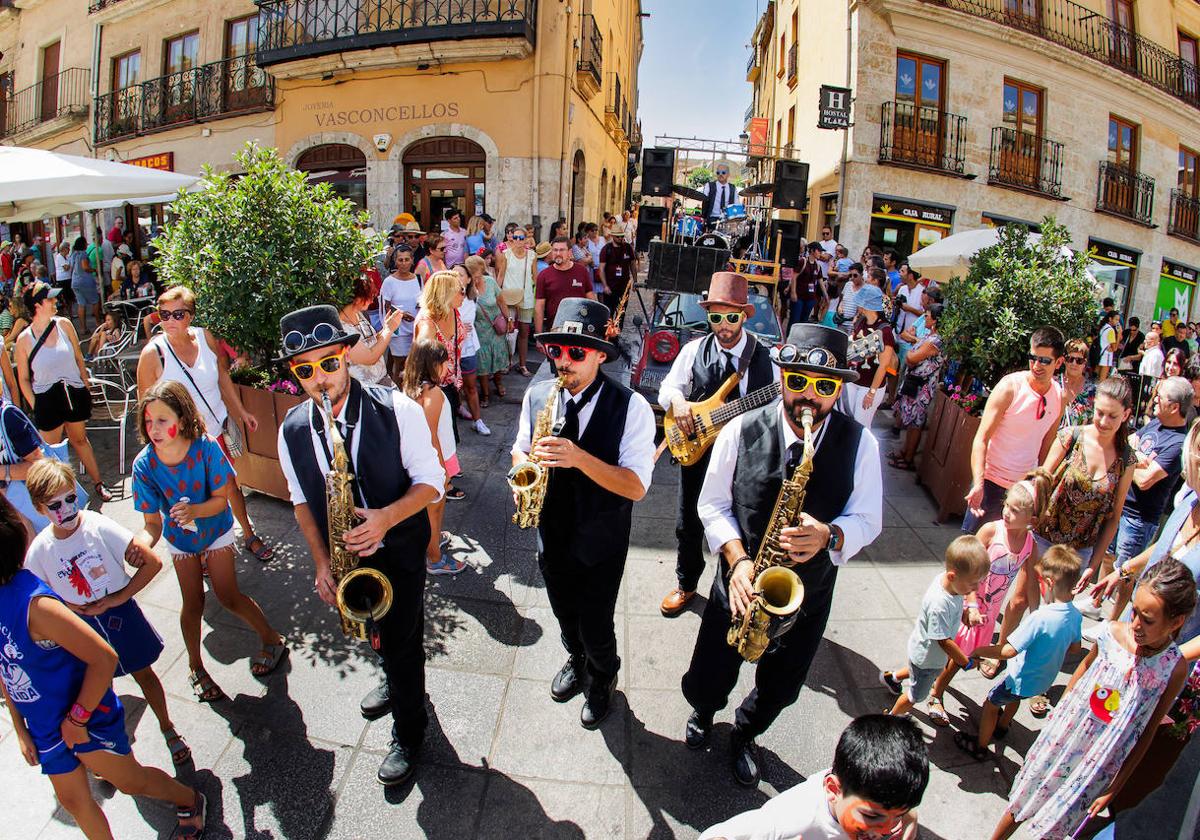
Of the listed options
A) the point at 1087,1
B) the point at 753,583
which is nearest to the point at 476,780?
the point at 753,583

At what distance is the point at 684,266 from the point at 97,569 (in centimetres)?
823

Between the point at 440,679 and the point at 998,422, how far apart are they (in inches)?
162

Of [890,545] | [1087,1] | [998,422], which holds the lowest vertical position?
[890,545]

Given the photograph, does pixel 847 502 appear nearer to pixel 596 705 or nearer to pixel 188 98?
pixel 596 705

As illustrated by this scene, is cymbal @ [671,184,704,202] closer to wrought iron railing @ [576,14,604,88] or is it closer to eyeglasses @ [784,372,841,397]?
wrought iron railing @ [576,14,604,88]

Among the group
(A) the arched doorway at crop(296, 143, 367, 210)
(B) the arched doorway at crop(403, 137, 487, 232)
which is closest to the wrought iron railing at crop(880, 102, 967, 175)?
(B) the arched doorway at crop(403, 137, 487, 232)

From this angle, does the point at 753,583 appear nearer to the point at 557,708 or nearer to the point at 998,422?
the point at 557,708

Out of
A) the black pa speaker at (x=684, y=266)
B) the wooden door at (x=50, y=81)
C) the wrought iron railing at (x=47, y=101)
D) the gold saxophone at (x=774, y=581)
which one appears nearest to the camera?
the gold saxophone at (x=774, y=581)

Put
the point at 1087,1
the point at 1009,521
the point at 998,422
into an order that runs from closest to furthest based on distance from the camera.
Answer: the point at 1009,521 → the point at 998,422 → the point at 1087,1

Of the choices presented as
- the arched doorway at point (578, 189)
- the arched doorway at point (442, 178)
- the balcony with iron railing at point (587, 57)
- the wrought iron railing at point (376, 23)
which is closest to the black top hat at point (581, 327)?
the wrought iron railing at point (376, 23)

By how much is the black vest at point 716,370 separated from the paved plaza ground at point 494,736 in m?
1.53

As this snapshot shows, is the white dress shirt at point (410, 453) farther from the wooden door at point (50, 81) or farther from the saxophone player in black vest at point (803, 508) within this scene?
the wooden door at point (50, 81)

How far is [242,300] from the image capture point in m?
5.18

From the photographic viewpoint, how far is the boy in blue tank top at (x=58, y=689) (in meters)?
2.23
